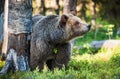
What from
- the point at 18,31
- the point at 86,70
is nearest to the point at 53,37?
the point at 18,31

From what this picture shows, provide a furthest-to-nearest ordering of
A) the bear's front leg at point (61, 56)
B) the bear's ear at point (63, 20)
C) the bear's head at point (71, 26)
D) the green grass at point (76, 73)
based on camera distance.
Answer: the bear's front leg at point (61, 56)
the bear's ear at point (63, 20)
the bear's head at point (71, 26)
the green grass at point (76, 73)

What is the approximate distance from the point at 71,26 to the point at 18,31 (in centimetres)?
112

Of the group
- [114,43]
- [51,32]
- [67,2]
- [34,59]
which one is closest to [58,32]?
[51,32]

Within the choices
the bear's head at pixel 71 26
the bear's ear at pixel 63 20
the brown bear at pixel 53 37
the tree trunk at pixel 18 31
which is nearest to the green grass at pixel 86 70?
the brown bear at pixel 53 37

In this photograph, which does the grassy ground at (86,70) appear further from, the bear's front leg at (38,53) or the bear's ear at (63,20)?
the bear's ear at (63,20)

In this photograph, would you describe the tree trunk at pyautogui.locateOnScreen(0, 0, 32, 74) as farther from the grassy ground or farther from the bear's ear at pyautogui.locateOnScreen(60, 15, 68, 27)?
the bear's ear at pyautogui.locateOnScreen(60, 15, 68, 27)

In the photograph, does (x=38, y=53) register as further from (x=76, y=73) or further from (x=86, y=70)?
(x=76, y=73)

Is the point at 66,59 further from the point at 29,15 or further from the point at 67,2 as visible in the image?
the point at 67,2

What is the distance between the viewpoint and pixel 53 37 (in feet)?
32.1

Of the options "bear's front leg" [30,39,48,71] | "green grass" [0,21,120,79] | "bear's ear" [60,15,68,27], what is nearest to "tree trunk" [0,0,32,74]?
"bear's front leg" [30,39,48,71]

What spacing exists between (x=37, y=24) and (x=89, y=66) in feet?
4.91

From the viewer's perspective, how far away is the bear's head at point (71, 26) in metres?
9.63

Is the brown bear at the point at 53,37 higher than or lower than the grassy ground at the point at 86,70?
higher

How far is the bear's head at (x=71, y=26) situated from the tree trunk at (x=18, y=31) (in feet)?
2.44
